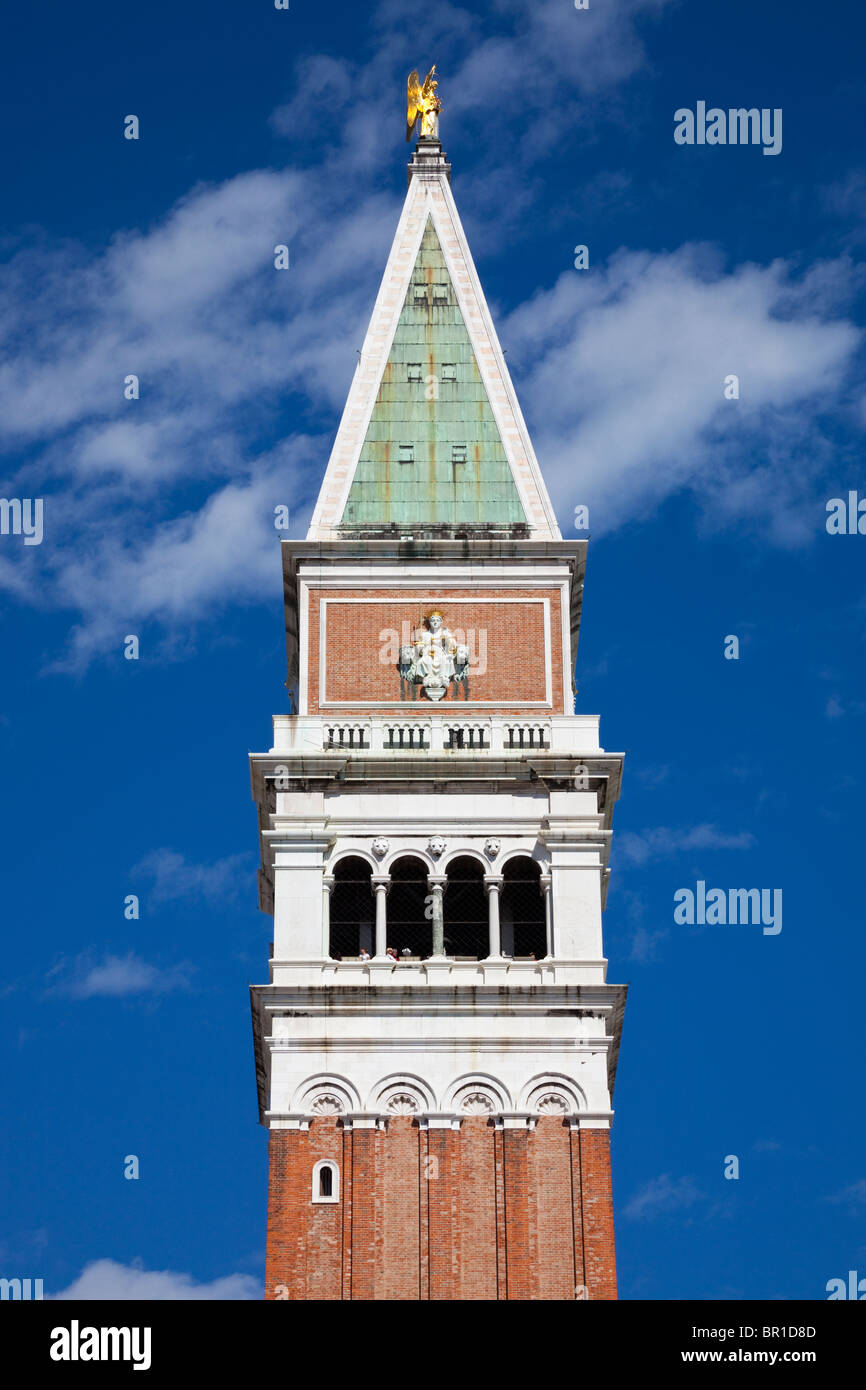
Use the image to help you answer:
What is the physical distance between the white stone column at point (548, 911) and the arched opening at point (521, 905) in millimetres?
459

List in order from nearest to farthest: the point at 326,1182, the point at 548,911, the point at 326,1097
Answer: the point at 326,1182 < the point at 326,1097 < the point at 548,911

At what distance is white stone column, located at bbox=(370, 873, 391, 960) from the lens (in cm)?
7512

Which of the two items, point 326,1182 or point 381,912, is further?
point 381,912

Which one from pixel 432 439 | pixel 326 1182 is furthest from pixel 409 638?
pixel 326 1182

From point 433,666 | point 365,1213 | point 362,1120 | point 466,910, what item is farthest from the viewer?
point 433,666

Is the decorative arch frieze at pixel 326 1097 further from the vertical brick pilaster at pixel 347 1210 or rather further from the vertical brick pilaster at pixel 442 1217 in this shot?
the vertical brick pilaster at pixel 442 1217

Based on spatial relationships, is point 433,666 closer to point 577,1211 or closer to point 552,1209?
point 552,1209

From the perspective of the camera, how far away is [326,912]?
249 ft

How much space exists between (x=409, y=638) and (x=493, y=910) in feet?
27.7

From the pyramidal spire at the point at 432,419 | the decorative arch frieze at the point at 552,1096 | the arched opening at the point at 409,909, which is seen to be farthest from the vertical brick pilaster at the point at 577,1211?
the pyramidal spire at the point at 432,419

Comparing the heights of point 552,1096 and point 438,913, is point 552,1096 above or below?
below

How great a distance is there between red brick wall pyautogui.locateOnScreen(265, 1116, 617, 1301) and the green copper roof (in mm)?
17673
